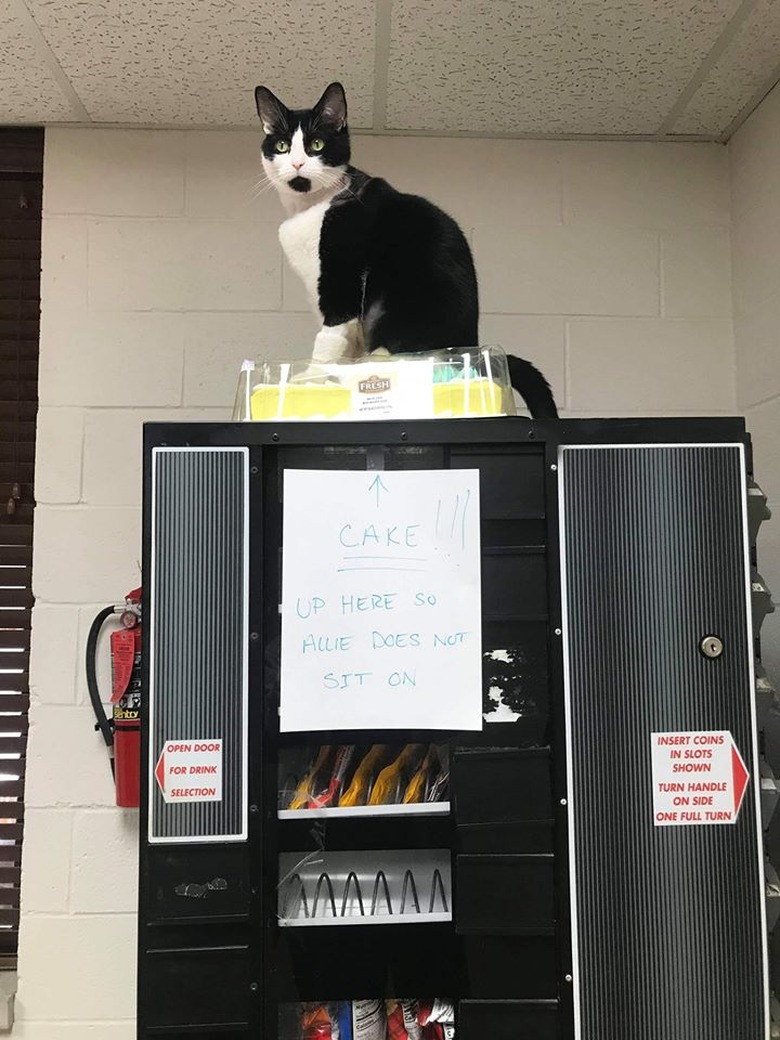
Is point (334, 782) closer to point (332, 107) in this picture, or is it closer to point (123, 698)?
point (123, 698)

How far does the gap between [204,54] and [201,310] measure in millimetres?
470

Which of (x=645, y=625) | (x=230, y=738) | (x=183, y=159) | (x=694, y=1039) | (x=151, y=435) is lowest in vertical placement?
(x=694, y=1039)

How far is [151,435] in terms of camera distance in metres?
1.02

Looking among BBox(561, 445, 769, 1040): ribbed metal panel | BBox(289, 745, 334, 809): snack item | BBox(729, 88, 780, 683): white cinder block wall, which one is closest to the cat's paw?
BBox(561, 445, 769, 1040): ribbed metal panel

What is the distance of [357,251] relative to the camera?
1209mm

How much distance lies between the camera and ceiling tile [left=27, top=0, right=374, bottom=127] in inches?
52.5

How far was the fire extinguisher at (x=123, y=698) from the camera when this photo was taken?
1497 mm

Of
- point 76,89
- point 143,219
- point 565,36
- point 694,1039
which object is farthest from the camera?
point 143,219

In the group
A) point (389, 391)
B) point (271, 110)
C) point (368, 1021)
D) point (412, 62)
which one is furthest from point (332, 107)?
point (368, 1021)

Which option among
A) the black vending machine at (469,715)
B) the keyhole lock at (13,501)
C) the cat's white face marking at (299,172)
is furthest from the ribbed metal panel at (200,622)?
the keyhole lock at (13,501)

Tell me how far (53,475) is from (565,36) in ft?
4.22

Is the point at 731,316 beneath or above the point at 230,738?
above

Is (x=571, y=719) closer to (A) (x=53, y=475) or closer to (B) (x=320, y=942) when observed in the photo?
(B) (x=320, y=942)

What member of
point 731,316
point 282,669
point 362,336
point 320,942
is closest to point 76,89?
point 362,336
